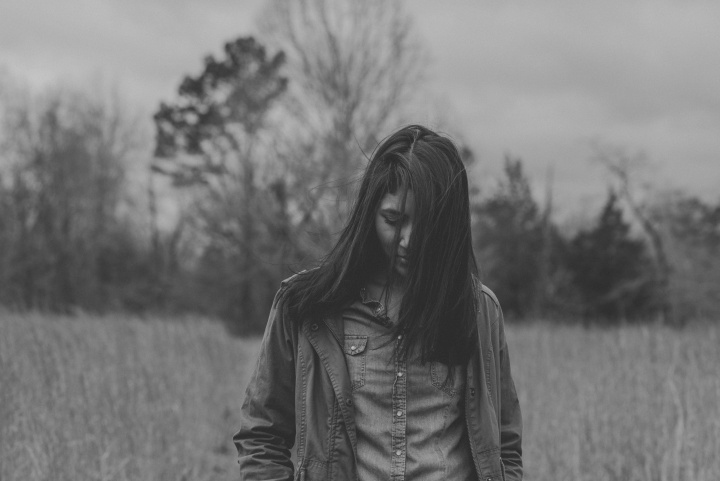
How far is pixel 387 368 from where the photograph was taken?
191cm

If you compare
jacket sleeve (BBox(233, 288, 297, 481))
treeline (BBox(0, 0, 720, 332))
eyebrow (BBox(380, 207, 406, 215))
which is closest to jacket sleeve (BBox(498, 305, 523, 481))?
eyebrow (BBox(380, 207, 406, 215))

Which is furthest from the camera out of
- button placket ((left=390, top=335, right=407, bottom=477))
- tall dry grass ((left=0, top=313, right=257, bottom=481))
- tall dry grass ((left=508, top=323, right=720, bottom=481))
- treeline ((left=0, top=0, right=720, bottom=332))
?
treeline ((left=0, top=0, right=720, bottom=332))

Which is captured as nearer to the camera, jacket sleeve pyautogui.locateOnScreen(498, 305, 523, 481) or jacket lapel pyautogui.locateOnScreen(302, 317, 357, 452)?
jacket lapel pyautogui.locateOnScreen(302, 317, 357, 452)

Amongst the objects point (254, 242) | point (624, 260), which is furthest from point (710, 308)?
point (254, 242)

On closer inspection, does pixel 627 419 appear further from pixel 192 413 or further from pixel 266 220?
pixel 266 220

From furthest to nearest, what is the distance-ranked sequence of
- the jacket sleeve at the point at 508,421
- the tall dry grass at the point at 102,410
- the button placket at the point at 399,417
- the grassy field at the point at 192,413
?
1. the grassy field at the point at 192,413
2. the tall dry grass at the point at 102,410
3. the jacket sleeve at the point at 508,421
4. the button placket at the point at 399,417

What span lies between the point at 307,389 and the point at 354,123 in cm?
2190

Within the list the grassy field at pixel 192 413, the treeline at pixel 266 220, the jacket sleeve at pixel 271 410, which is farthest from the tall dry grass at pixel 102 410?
the treeline at pixel 266 220

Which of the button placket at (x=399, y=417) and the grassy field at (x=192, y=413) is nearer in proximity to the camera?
the button placket at (x=399, y=417)

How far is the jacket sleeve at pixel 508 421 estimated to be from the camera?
2062 millimetres

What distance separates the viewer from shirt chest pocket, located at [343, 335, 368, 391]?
1.92m

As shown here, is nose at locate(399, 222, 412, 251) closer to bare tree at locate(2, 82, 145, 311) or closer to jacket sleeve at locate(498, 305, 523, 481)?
jacket sleeve at locate(498, 305, 523, 481)

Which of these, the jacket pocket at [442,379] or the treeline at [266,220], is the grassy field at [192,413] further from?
the treeline at [266,220]

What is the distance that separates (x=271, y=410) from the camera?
1.93 metres
